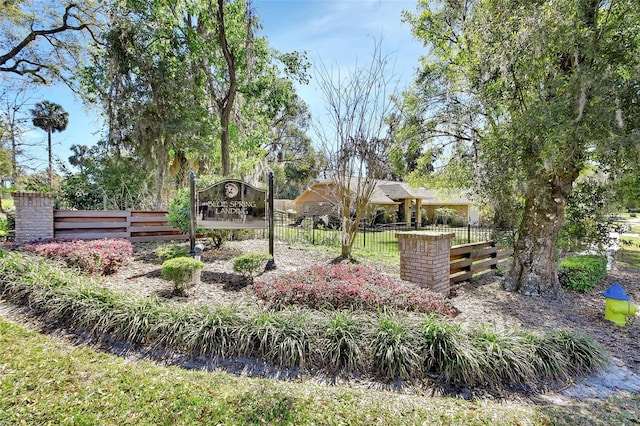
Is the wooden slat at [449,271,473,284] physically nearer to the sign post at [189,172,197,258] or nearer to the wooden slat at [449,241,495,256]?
the wooden slat at [449,241,495,256]

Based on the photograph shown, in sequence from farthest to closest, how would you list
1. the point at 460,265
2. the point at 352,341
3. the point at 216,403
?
the point at 460,265, the point at 352,341, the point at 216,403

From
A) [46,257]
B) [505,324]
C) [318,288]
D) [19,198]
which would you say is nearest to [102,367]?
[318,288]

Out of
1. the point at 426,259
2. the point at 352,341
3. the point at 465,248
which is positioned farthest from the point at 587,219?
Answer: the point at 352,341

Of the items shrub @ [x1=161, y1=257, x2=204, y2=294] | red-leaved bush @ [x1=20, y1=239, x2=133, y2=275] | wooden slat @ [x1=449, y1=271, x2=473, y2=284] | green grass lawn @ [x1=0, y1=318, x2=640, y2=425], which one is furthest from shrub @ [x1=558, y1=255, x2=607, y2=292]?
red-leaved bush @ [x1=20, y1=239, x2=133, y2=275]

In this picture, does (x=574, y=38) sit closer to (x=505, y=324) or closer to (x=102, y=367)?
(x=505, y=324)

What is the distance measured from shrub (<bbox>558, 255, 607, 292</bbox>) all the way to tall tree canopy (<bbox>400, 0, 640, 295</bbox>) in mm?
865

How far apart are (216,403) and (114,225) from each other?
8.51m

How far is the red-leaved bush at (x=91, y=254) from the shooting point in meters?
5.93

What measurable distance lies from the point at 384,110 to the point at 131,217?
7964mm

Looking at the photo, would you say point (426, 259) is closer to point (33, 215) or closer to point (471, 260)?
point (471, 260)

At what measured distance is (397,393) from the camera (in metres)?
3.00

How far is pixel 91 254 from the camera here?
606 centimetres

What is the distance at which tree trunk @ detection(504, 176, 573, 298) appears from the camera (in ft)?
20.6

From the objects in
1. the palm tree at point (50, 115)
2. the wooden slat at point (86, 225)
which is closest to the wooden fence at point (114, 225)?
the wooden slat at point (86, 225)
